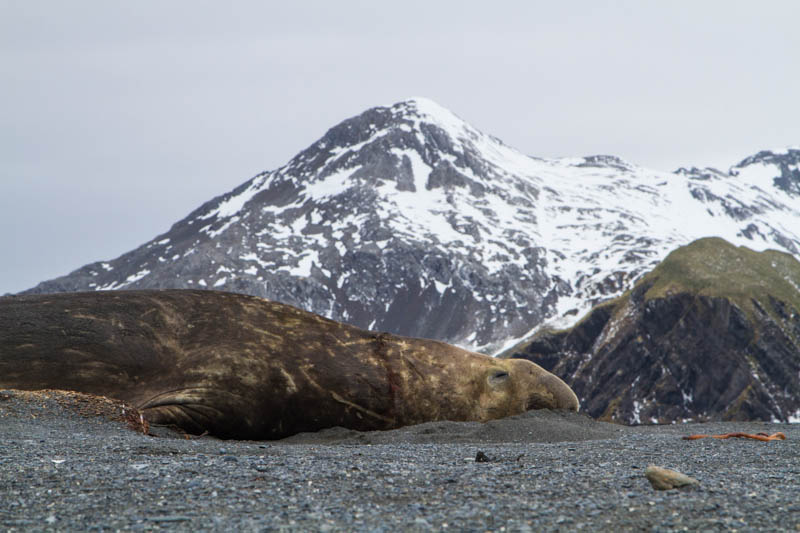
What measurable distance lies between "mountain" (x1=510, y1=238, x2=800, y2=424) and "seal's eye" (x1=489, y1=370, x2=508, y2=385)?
315 ft

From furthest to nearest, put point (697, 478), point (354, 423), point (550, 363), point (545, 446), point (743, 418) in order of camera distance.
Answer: point (550, 363) < point (743, 418) < point (354, 423) < point (545, 446) < point (697, 478)

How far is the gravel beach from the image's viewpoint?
16.8 feet

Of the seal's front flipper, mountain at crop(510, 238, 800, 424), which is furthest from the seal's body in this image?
mountain at crop(510, 238, 800, 424)

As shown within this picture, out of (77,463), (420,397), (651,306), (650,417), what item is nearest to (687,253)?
(651,306)

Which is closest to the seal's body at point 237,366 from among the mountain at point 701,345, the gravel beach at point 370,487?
the gravel beach at point 370,487

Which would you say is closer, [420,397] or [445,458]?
[445,458]

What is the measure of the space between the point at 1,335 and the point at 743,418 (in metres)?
106

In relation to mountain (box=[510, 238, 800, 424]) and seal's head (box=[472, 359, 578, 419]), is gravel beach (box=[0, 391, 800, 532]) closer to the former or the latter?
seal's head (box=[472, 359, 578, 419])

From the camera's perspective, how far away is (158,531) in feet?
15.9

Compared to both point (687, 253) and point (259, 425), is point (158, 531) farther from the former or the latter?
point (687, 253)

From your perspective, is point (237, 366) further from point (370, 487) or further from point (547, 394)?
point (370, 487)

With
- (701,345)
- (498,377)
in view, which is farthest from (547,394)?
(701,345)

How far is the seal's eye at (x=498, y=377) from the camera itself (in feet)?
52.4

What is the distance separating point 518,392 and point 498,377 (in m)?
0.54
